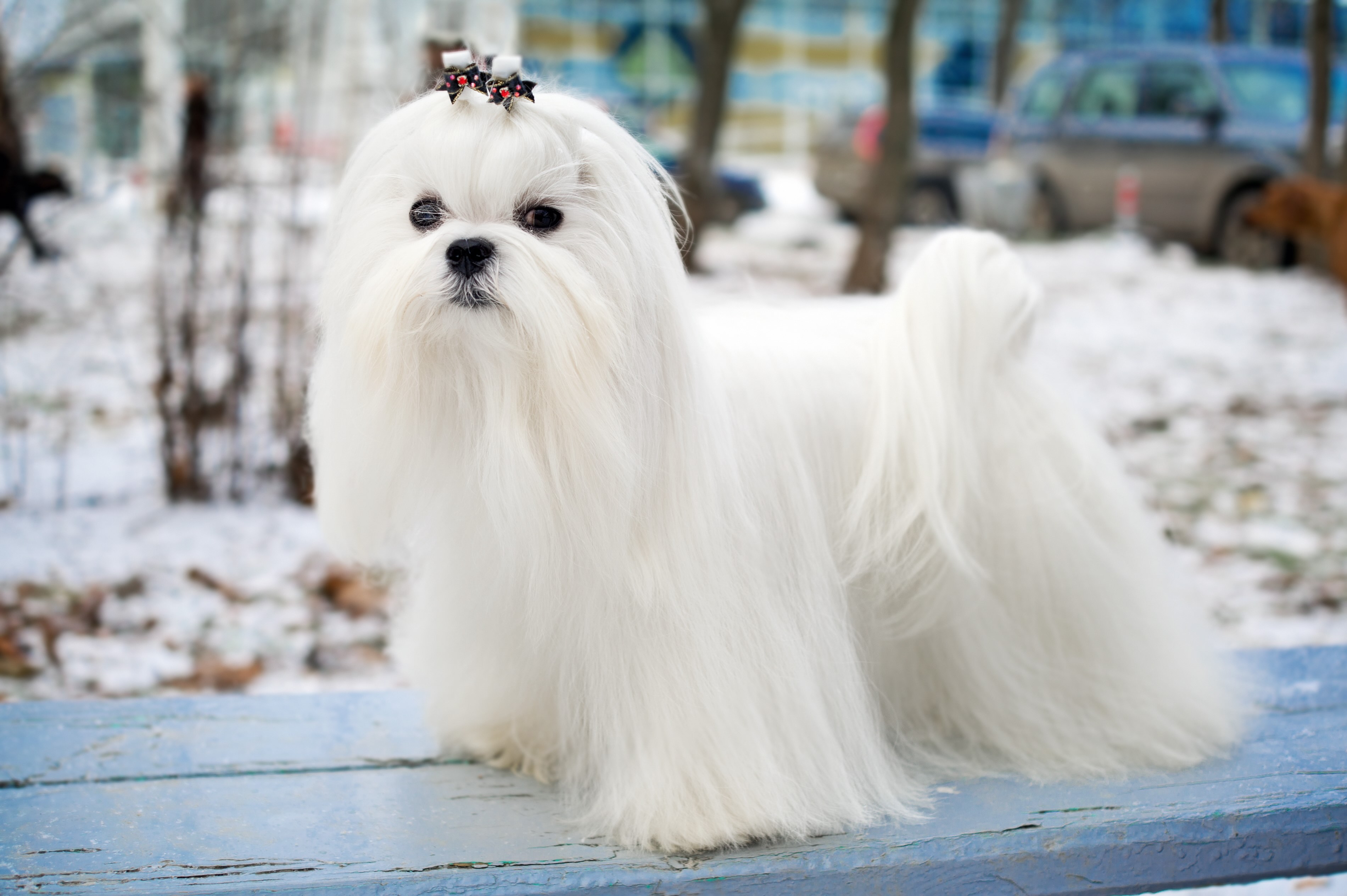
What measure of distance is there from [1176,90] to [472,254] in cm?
1031

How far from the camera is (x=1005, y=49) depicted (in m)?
17.8

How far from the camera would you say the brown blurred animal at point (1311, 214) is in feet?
19.5

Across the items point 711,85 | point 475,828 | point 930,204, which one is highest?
point 711,85

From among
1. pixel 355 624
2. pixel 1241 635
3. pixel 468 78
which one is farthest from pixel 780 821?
pixel 1241 635

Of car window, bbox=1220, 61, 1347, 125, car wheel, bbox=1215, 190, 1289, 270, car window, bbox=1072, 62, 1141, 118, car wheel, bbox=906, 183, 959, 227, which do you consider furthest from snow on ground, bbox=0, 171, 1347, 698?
car wheel, bbox=906, 183, 959, 227

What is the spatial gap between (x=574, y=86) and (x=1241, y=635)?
104 inches

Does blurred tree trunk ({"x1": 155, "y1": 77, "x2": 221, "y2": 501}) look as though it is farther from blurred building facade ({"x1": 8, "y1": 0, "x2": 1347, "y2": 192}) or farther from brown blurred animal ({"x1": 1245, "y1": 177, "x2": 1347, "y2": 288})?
brown blurred animal ({"x1": 1245, "y1": 177, "x2": 1347, "y2": 288})

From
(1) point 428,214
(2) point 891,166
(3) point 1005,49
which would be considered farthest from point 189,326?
(3) point 1005,49

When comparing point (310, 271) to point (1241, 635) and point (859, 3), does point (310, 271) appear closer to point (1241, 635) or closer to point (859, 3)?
point (1241, 635)

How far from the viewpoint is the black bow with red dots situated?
5.16 ft

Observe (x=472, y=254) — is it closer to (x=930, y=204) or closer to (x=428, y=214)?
(x=428, y=214)

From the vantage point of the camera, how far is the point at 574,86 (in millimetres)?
1890

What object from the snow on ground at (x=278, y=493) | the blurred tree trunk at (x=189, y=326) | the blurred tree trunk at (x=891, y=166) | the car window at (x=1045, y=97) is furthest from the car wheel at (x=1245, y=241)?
the blurred tree trunk at (x=189, y=326)

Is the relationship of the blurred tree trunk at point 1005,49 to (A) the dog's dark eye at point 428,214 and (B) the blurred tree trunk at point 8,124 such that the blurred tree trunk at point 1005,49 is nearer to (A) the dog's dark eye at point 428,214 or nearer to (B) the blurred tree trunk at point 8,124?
(B) the blurred tree trunk at point 8,124
